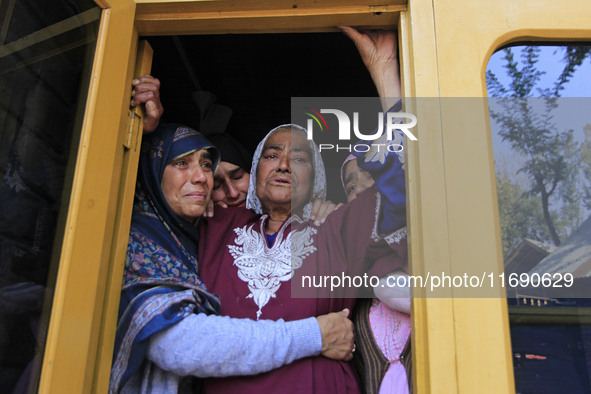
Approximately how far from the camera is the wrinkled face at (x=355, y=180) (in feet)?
7.72

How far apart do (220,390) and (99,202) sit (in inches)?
30.8

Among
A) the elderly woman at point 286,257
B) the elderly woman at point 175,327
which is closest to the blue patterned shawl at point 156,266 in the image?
the elderly woman at point 175,327

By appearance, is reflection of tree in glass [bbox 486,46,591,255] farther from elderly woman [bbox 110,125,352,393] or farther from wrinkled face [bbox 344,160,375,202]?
wrinkled face [bbox 344,160,375,202]

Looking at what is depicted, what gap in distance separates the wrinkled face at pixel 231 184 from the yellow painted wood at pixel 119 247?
0.99 metres

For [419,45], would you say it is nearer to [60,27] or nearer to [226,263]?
[60,27]

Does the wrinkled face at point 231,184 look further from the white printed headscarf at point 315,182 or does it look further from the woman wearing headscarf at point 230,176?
the white printed headscarf at point 315,182

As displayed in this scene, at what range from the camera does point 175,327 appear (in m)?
1.55

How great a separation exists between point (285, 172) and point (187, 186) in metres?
0.53

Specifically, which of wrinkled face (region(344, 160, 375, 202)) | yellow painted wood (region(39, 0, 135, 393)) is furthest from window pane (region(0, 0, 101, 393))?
wrinkled face (region(344, 160, 375, 202))

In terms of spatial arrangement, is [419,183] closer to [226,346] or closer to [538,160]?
[538,160]

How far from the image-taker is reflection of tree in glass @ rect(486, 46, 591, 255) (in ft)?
4.06

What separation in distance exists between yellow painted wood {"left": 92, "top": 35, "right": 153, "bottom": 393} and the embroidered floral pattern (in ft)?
1.89

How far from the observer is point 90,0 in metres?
1.35

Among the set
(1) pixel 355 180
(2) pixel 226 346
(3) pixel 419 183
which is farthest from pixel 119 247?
(1) pixel 355 180
